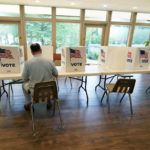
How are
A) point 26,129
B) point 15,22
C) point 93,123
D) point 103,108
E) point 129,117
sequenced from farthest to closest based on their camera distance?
point 15,22, point 103,108, point 129,117, point 93,123, point 26,129

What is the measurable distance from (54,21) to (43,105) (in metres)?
3.85

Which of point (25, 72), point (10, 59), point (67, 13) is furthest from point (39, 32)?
point (25, 72)

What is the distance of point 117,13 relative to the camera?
18.0 ft

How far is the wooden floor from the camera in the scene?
156 centimetres

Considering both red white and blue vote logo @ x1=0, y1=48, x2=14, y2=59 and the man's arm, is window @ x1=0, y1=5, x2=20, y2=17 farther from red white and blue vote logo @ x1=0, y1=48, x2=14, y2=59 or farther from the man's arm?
the man's arm

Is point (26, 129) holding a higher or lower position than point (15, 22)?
lower

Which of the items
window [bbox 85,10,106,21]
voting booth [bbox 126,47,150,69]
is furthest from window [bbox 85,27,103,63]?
voting booth [bbox 126,47,150,69]

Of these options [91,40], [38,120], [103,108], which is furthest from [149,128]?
[91,40]

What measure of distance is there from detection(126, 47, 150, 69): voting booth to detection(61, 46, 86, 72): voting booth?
1.03m

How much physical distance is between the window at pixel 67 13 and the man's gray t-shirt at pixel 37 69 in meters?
4.00

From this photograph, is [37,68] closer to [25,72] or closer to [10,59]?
[25,72]

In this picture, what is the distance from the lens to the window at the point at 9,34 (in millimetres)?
4836

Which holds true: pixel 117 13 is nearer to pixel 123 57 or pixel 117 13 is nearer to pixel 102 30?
pixel 102 30

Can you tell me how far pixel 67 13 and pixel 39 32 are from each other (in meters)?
1.43
